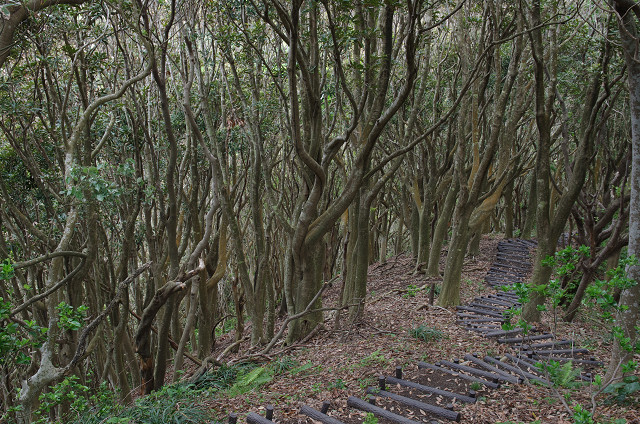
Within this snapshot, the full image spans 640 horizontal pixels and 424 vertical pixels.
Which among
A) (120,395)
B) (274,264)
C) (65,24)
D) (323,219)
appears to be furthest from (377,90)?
(274,264)

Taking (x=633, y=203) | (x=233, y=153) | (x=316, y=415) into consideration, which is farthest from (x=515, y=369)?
(x=233, y=153)

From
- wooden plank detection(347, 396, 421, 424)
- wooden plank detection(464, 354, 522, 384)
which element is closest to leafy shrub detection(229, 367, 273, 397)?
wooden plank detection(347, 396, 421, 424)

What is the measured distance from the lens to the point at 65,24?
23.1 feet

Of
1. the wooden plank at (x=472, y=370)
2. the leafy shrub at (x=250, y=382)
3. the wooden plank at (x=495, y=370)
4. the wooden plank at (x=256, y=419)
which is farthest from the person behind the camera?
the leafy shrub at (x=250, y=382)

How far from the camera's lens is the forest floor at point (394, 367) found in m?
4.97

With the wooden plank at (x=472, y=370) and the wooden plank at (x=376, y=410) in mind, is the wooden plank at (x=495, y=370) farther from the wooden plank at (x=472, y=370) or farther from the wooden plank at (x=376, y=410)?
the wooden plank at (x=376, y=410)

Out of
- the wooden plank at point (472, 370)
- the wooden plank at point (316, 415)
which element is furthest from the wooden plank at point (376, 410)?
the wooden plank at point (472, 370)

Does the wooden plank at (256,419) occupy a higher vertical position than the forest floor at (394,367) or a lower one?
higher

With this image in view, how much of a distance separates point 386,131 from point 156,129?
7.40 metres

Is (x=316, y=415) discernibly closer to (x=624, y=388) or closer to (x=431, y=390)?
(x=431, y=390)

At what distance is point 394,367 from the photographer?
6.60 m

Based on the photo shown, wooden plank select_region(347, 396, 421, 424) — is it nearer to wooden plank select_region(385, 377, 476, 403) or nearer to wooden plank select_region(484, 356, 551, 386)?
wooden plank select_region(385, 377, 476, 403)

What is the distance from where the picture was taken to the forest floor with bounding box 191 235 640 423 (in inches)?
196

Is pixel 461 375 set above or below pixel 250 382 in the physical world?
above
